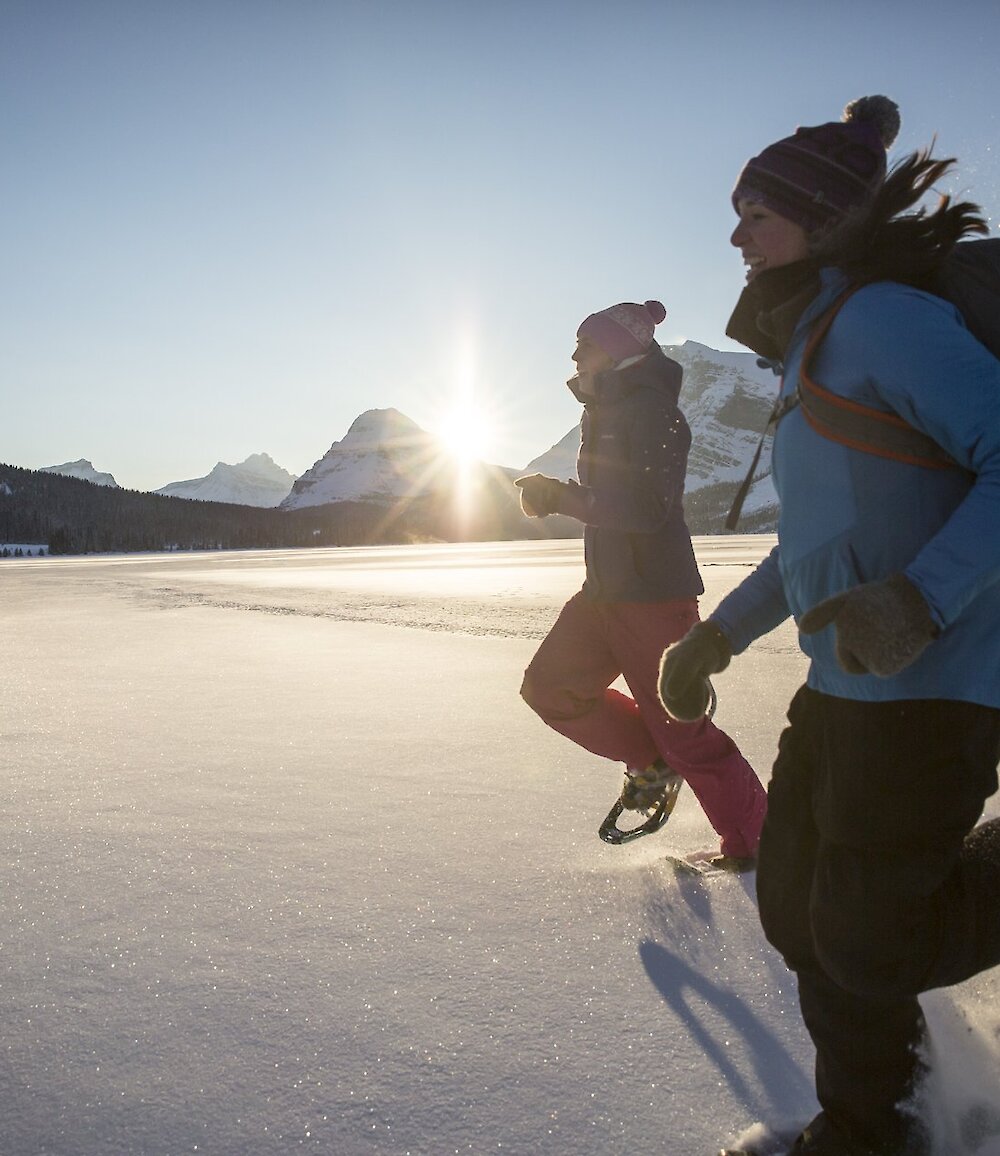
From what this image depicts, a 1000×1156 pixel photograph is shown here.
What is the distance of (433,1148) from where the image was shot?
1.04 m

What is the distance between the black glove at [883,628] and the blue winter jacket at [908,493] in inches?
0.7

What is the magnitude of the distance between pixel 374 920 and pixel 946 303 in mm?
1491

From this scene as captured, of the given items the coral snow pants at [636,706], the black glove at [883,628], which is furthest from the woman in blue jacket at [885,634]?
the coral snow pants at [636,706]

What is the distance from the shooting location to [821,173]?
1184 mm

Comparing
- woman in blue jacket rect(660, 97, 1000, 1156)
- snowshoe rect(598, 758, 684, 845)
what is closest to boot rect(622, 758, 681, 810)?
snowshoe rect(598, 758, 684, 845)

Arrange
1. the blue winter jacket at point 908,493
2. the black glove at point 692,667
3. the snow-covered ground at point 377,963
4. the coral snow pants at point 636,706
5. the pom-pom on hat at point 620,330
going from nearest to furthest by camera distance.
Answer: the blue winter jacket at point 908,493
the snow-covered ground at point 377,963
the black glove at point 692,667
the coral snow pants at point 636,706
the pom-pom on hat at point 620,330

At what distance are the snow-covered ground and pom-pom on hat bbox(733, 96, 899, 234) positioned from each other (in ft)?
4.15

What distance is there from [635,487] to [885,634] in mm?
1109

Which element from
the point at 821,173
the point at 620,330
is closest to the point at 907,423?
the point at 821,173

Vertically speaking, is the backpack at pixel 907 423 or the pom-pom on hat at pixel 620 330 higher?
the pom-pom on hat at pixel 620 330

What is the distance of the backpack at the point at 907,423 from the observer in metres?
1.00

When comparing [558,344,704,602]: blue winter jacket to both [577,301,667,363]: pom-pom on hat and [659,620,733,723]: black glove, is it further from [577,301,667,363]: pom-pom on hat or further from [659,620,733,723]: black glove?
[659,620,733,723]: black glove

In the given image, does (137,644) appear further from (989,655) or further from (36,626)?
(989,655)

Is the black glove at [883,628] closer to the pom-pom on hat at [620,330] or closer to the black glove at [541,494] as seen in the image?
the black glove at [541,494]
